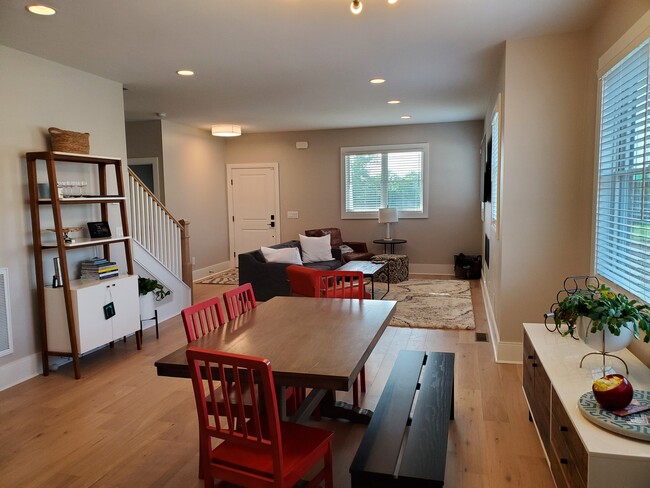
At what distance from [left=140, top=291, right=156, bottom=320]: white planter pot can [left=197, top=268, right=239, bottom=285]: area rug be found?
2.80 m

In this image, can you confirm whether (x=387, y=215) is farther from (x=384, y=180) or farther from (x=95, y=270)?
(x=95, y=270)

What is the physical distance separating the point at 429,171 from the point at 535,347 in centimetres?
609

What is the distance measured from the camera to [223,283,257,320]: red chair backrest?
110 inches

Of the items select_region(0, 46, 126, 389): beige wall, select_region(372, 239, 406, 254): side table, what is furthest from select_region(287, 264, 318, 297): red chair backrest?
select_region(372, 239, 406, 254): side table

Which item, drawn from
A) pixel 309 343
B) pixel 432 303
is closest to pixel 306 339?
pixel 309 343

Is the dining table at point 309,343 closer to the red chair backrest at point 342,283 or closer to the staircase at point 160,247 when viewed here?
the red chair backrest at point 342,283

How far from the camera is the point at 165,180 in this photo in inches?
289

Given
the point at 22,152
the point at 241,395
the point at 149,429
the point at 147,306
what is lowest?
the point at 149,429

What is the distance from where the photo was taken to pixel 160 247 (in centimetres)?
560

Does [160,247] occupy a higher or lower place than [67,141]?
lower

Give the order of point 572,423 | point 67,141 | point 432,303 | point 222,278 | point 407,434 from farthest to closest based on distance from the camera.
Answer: point 222,278 → point 432,303 → point 67,141 → point 407,434 → point 572,423

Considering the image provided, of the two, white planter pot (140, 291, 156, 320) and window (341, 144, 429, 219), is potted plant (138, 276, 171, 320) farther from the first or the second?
window (341, 144, 429, 219)

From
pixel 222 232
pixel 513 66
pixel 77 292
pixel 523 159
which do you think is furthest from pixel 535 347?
pixel 222 232

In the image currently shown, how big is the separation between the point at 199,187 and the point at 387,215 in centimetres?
334
